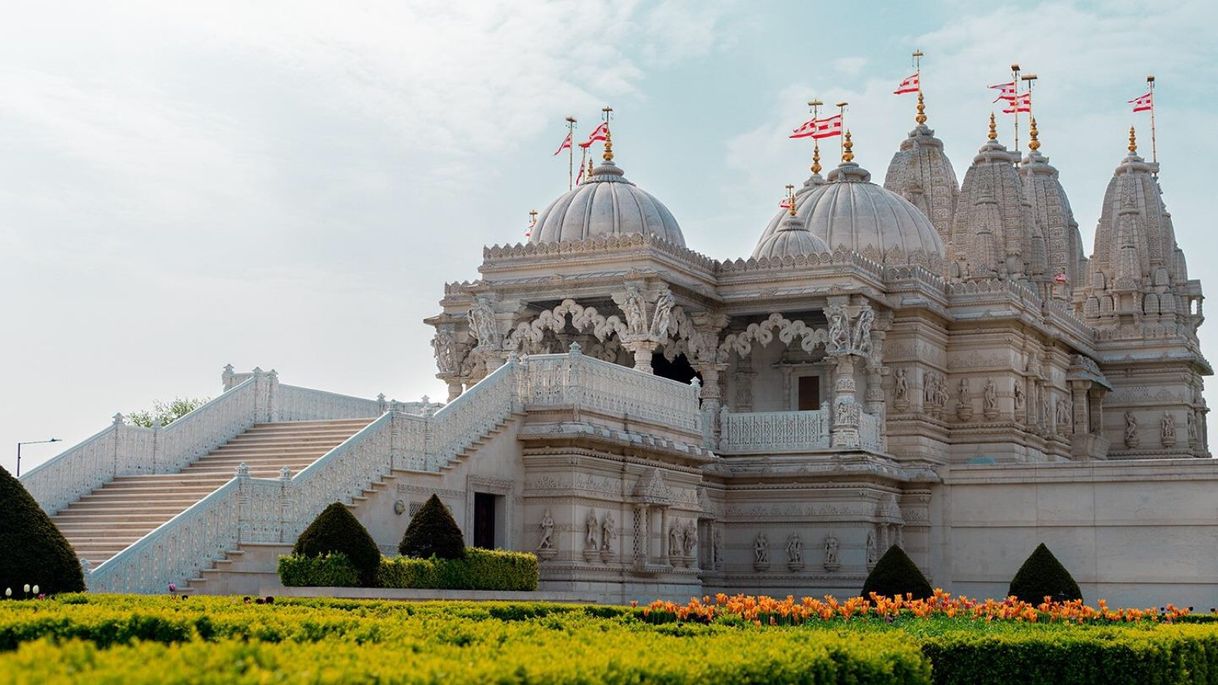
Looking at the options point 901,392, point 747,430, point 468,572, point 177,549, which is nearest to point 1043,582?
point 747,430

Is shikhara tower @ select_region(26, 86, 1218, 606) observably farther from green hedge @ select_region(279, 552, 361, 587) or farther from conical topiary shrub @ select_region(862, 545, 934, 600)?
conical topiary shrub @ select_region(862, 545, 934, 600)

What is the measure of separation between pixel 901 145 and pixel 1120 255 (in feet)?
24.7

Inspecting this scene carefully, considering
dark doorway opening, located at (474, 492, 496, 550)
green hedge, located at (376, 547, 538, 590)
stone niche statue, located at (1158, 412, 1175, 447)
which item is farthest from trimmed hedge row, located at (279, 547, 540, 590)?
stone niche statue, located at (1158, 412, 1175, 447)

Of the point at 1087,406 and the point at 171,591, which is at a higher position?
the point at 1087,406

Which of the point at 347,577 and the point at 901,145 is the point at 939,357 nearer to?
the point at 901,145

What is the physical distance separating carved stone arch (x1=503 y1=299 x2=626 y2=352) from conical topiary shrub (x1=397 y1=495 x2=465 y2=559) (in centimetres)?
1093

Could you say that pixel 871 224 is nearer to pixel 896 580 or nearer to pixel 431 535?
pixel 896 580

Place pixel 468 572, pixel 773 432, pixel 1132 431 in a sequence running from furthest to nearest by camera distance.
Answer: pixel 1132 431, pixel 773 432, pixel 468 572

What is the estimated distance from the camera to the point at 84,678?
7.14 metres

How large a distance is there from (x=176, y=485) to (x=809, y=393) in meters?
16.4

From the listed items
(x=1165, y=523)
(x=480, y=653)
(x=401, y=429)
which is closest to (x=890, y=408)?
(x=1165, y=523)

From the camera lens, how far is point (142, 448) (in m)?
26.1

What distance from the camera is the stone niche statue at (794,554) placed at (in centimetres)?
3450

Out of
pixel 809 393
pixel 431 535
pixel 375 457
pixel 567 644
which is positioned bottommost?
pixel 567 644
